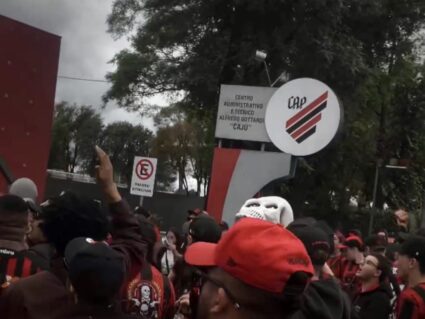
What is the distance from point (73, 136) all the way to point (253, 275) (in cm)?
5973

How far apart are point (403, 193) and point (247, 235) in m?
33.3

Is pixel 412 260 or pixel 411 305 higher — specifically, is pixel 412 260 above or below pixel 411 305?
above

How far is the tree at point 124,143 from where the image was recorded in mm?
50688

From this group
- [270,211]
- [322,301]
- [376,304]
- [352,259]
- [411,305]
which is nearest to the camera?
[322,301]

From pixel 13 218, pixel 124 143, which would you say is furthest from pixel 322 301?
pixel 124 143

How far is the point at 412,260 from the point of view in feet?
17.8

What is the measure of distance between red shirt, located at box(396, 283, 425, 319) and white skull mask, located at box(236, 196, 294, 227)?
94cm

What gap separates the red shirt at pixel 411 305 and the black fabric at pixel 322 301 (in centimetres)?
156

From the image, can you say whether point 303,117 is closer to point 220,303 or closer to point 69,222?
point 69,222

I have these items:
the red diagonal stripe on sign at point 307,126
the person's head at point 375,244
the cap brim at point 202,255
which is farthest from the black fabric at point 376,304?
the cap brim at point 202,255

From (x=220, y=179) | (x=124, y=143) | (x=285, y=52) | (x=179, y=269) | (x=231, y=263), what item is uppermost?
(x=285, y=52)

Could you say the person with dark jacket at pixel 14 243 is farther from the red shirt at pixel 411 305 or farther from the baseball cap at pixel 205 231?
the red shirt at pixel 411 305

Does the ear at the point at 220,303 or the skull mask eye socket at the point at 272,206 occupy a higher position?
the skull mask eye socket at the point at 272,206

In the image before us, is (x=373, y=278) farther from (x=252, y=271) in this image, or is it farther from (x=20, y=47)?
(x=20, y=47)
